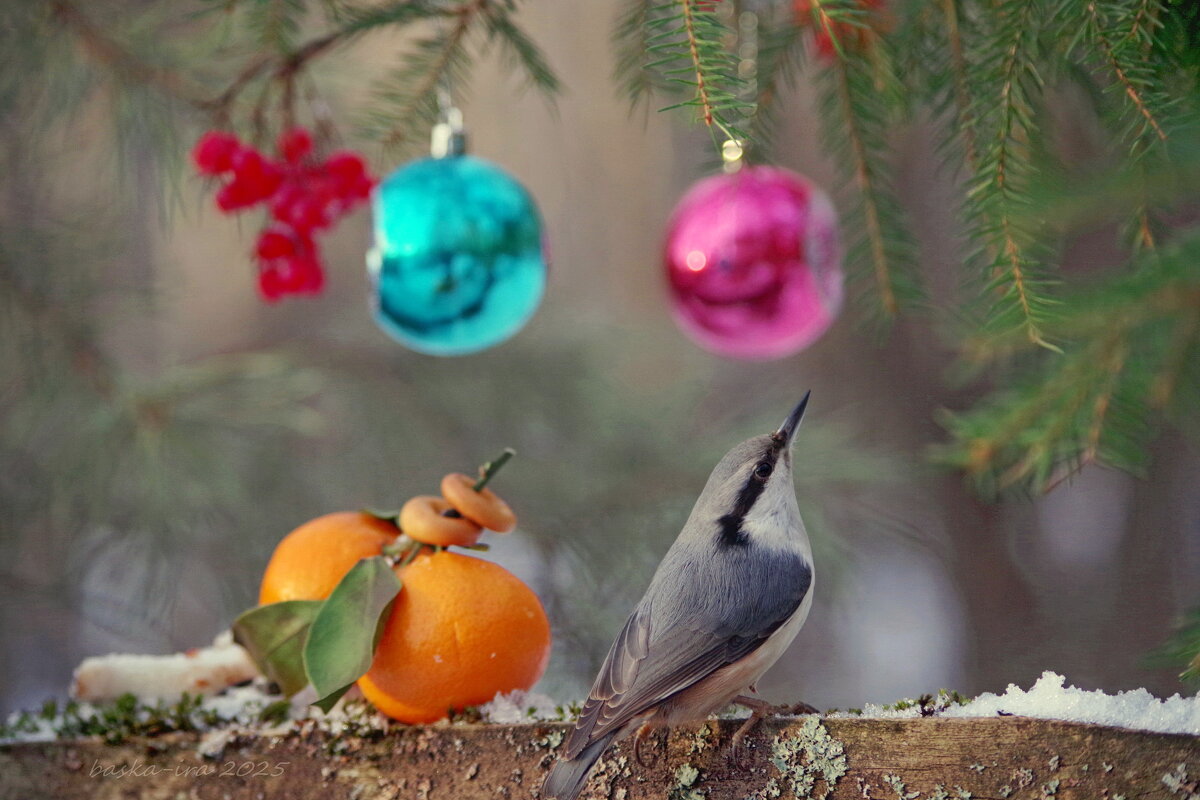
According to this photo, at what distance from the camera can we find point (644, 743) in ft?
2.21

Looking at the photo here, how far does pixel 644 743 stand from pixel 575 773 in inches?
2.9

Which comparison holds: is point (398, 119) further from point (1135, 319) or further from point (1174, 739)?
point (1174, 739)

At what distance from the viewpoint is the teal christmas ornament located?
38.1 inches

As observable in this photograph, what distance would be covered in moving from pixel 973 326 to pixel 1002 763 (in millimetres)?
497

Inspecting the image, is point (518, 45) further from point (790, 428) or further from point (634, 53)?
point (790, 428)

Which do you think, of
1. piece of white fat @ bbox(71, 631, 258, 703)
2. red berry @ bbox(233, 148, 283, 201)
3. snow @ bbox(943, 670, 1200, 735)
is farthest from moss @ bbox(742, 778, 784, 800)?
red berry @ bbox(233, 148, 283, 201)

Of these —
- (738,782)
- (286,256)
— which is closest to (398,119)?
(286,256)

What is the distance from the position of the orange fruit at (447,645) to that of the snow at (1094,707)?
290 millimetres

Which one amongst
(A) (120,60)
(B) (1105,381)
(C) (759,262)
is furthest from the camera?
(A) (120,60)

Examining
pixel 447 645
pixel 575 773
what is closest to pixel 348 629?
pixel 447 645

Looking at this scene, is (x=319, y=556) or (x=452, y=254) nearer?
(x=319, y=556)

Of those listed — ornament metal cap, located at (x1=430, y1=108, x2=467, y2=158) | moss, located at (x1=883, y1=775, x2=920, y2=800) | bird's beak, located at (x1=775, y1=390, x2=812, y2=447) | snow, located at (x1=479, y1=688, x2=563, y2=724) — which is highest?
ornament metal cap, located at (x1=430, y1=108, x2=467, y2=158)

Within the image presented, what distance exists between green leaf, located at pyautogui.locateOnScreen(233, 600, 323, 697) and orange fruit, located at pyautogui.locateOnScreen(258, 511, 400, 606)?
25mm

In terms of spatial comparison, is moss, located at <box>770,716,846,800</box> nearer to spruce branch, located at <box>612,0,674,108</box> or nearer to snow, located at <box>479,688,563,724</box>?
snow, located at <box>479,688,563,724</box>
